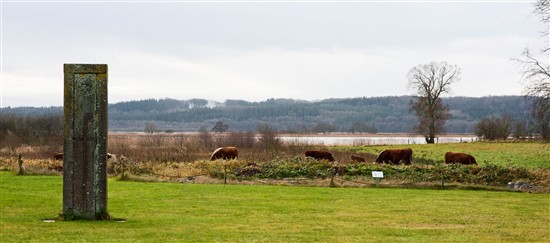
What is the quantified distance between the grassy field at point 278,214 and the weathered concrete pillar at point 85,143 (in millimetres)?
642

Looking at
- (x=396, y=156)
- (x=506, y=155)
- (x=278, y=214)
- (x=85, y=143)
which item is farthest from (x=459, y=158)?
(x=85, y=143)

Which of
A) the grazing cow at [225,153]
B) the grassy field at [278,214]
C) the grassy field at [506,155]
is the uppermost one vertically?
the grazing cow at [225,153]

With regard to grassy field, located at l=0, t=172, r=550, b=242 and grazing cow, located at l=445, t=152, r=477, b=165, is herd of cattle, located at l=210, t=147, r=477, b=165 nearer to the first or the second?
grazing cow, located at l=445, t=152, r=477, b=165

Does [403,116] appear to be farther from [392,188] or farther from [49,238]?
[49,238]

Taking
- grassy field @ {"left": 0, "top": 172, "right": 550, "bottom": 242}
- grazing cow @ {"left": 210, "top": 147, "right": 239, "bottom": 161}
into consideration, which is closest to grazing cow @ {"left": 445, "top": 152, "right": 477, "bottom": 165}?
grazing cow @ {"left": 210, "top": 147, "right": 239, "bottom": 161}

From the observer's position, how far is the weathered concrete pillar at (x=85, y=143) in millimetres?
16469

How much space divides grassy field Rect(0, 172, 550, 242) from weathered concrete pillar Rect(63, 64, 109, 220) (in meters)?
0.64

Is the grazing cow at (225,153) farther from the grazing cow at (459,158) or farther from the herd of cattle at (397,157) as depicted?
the grazing cow at (459,158)

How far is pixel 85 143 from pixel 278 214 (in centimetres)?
494

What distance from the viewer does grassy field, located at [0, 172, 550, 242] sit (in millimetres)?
14102

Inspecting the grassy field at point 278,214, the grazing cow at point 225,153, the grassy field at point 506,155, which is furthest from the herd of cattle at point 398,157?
the grassy field at point 278,214

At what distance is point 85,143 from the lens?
54.0ft

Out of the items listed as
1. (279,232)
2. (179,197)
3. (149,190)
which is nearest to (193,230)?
(279,232)

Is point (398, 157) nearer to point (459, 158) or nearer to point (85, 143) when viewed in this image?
point (459, 158)
